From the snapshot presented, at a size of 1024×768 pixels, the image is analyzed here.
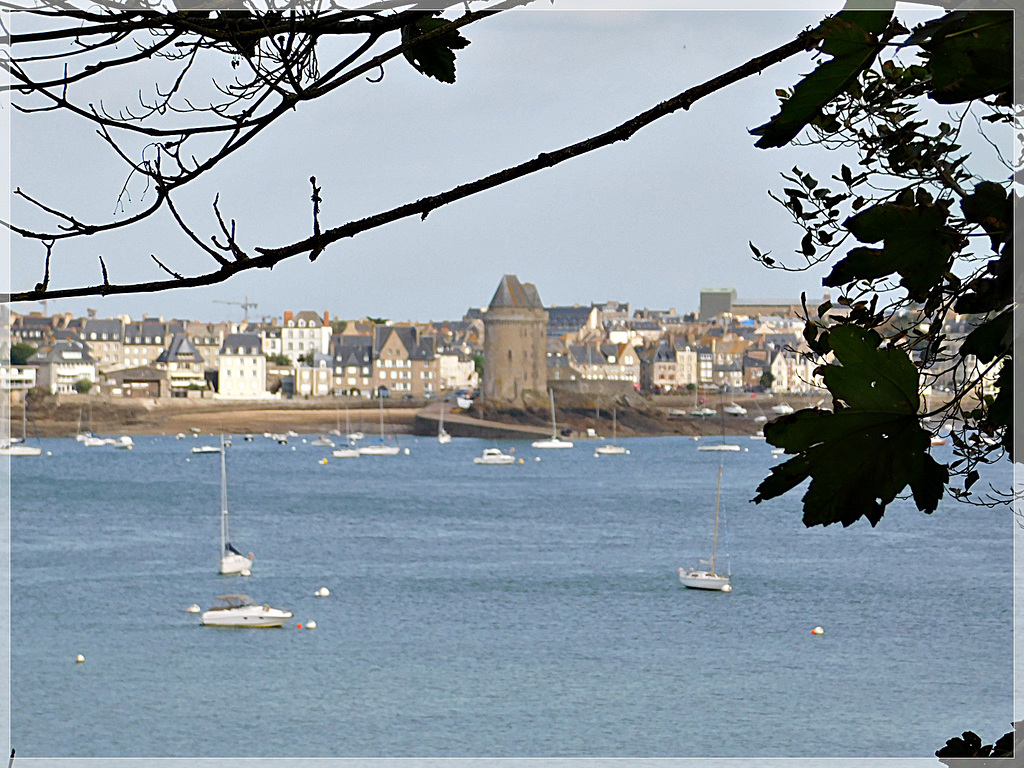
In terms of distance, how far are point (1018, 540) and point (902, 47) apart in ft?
7.78

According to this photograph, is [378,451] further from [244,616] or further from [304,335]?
[244,616]

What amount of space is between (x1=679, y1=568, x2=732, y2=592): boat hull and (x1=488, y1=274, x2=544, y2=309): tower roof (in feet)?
94.1

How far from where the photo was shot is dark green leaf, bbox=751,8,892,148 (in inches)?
22.9

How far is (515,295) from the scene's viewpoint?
5341 cm

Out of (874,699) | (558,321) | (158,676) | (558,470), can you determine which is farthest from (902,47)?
(558,321)

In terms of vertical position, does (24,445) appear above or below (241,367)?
below

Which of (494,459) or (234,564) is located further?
(494,459)

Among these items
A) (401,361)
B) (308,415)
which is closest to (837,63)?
(401,361)

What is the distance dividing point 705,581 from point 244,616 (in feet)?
28.4

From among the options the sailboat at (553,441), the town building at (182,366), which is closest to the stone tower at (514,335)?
the sailboat at (553,441)

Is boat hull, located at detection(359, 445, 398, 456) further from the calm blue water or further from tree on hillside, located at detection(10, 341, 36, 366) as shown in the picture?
the calm blue water

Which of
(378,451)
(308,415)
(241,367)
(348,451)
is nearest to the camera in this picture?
(378,451)

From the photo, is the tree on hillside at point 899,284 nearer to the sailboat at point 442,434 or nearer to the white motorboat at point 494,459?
the white motorboat at point 494,459

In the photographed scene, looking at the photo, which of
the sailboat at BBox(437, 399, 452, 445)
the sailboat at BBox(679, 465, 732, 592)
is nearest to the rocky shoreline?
the sailboat at BBox(437, 399, 452, 445)
